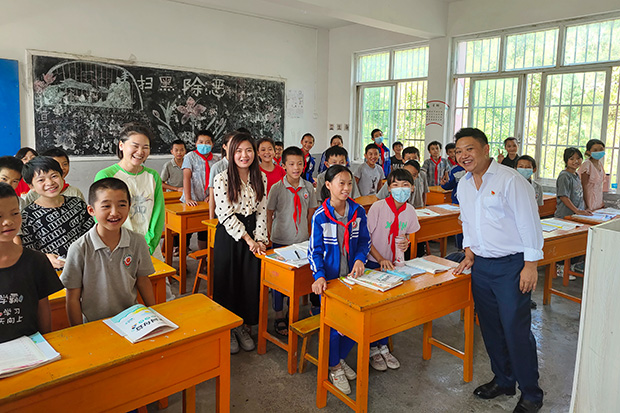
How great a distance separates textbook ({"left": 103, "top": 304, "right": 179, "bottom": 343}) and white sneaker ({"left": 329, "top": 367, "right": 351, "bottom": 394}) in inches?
41.5

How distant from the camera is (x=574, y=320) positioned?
11.7ft

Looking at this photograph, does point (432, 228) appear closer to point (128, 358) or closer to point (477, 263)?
point (477, 263)

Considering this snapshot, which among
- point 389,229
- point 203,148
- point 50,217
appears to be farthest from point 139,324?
point 203,148

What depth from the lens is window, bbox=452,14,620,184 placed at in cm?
596

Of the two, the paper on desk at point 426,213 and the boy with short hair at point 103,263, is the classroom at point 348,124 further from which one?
the boy with short hair at point 103,263

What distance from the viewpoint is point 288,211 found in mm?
3137

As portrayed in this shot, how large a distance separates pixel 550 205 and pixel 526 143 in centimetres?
134

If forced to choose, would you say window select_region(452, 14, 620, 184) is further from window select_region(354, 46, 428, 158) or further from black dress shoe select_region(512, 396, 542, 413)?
black dress shoe select_region(512, 396, 542, 413)

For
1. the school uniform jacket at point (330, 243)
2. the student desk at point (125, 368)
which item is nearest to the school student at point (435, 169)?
the school uniform jacket at point (330, 243)

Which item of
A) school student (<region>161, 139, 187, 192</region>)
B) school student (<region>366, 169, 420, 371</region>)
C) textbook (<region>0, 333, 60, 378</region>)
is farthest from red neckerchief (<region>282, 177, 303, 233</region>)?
school student (<region>161, 139, 187, 192</region>)

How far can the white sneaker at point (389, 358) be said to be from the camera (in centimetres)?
275

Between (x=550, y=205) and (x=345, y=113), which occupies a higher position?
(x=345, y=113)

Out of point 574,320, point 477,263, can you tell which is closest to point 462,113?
point 574,320

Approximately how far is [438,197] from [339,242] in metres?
3.69
